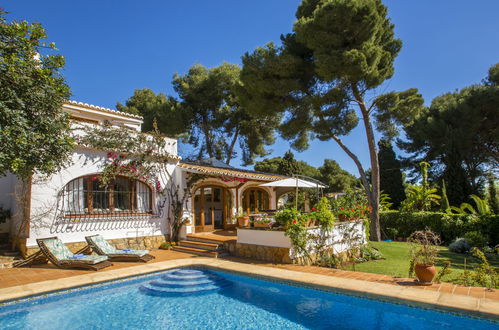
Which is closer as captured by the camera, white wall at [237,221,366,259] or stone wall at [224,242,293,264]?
stone wall at [224,242,293,264]

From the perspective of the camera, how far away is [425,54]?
15.5 m

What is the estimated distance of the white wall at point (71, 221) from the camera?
11102 mm

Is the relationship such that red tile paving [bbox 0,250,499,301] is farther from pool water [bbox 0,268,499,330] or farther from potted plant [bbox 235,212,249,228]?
potted plant [bbox 235,212,249,228]

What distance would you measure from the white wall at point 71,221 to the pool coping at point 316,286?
10.9ft

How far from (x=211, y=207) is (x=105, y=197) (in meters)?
5.64

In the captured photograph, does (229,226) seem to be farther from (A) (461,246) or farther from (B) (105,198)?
(A) (461,246)

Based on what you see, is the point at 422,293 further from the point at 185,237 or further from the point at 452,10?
the point at 452,10

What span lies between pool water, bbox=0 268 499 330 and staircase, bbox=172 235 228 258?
3.49 metres

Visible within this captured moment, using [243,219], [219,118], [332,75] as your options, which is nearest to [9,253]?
[243,219]

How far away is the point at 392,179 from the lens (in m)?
28.4

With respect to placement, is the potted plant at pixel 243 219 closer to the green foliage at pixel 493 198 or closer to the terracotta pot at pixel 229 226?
the terracotta pot at pixel 229 226

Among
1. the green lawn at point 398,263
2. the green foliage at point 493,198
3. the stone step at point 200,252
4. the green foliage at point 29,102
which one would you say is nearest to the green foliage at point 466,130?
the green foliage at point 493,198

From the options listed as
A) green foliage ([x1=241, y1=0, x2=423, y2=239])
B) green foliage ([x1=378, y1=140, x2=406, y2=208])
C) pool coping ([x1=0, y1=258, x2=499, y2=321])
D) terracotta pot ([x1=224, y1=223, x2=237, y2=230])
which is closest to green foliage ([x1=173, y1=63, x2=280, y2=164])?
green foliage ([x1=241, y1=0, x2=423, y2=239])

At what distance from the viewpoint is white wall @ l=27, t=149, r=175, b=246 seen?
11.1m
